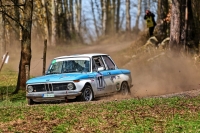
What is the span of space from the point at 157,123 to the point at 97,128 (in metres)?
1.35

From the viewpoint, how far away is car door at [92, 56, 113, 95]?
14777mm

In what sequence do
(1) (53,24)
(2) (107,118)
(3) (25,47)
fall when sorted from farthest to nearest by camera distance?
(1) (53,24)
(3) (25,47)
(2) (107,118)

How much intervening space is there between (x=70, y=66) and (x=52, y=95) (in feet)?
4.89

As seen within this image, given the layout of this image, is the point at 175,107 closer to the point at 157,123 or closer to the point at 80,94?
A: the point at 157,123

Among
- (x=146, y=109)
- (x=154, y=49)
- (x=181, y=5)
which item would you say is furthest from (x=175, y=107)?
(x=154, y=49)

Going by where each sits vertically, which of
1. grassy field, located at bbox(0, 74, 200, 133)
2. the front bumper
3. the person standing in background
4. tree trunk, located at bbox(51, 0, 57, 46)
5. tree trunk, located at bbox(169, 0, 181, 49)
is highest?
tree trunk, located at bbox(51, 0, 57, 46)

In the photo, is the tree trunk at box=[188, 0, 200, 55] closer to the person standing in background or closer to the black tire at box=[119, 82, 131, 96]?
the person standing in background

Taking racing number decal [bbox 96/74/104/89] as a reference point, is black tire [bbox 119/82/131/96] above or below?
below

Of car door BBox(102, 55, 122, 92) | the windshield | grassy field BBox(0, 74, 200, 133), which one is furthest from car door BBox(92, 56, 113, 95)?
A: grassy field BBox(0, 74, 200, 133)

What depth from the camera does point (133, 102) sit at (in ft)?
39.9

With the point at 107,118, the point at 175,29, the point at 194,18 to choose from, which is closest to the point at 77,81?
the point at 107,118

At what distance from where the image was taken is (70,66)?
15016 mm

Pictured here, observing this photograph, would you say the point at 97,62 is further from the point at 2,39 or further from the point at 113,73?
the point at 2,39

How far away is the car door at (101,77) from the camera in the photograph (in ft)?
48.5
